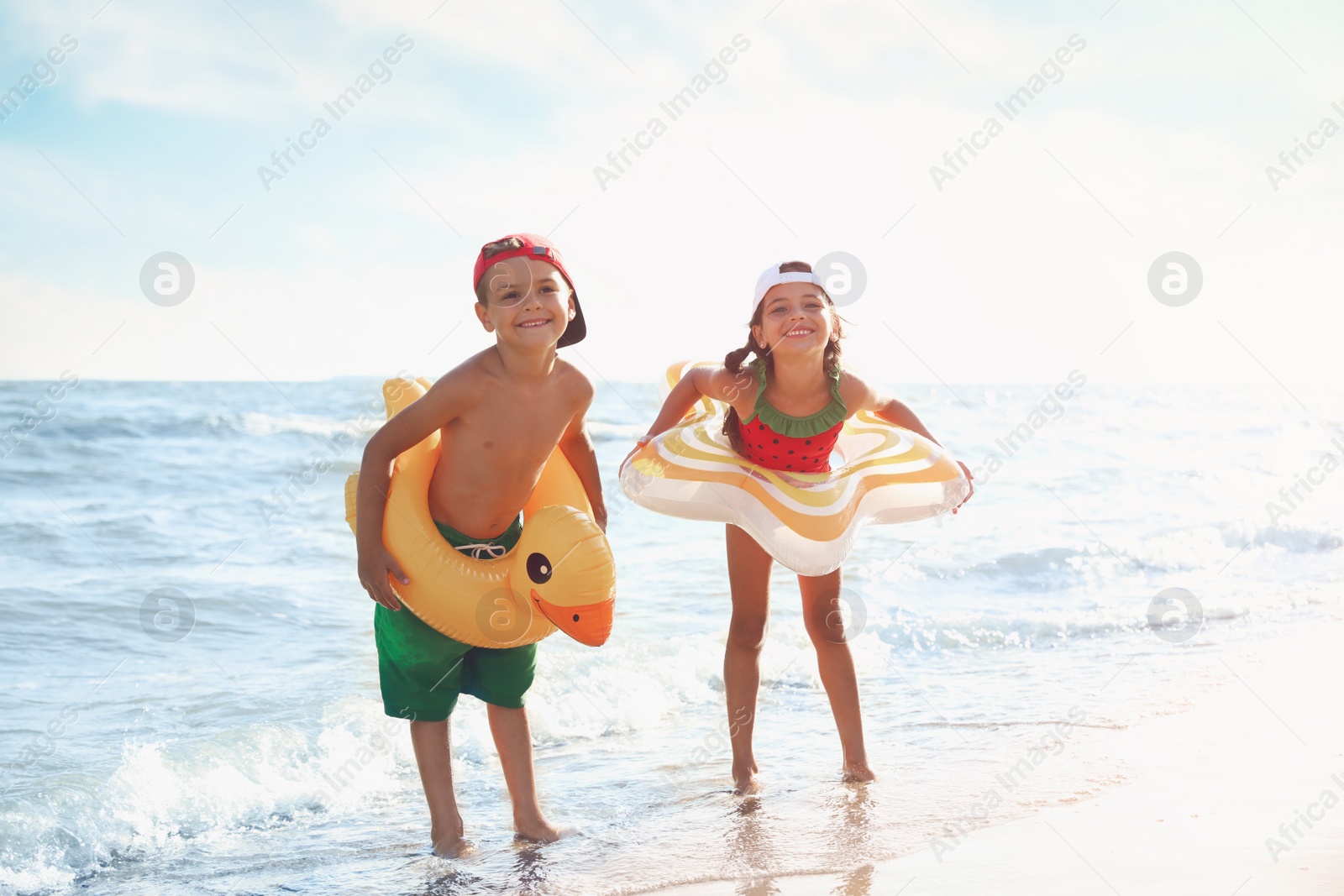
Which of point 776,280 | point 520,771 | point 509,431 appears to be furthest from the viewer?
point 776,280

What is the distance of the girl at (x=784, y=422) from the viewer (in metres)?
3.50

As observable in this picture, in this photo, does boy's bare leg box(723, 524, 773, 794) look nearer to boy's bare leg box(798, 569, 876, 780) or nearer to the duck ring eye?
boy's bare leg box(798, 569, 876, 780)

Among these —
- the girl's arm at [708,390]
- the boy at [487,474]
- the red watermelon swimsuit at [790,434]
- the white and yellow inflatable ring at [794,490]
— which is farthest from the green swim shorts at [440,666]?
the red watermelon swimsuit at [790,434]

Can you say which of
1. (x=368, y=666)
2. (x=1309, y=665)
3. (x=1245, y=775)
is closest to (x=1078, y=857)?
(x=1245, y=775)

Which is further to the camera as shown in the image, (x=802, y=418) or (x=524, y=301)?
(x=802, y=418)

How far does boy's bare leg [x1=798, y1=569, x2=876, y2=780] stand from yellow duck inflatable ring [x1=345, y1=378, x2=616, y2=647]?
0.92 metres

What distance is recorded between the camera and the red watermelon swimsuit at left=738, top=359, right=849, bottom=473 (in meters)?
3.56

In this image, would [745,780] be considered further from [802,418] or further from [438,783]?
[802,418]

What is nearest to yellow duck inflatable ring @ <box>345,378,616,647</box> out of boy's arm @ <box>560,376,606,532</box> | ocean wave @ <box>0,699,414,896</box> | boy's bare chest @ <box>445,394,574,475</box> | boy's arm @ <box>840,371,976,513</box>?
boy's bare chest @ <box>445,394,574,475</box>

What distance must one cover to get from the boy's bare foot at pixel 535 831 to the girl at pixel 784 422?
74cm

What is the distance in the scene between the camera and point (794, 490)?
140 inches

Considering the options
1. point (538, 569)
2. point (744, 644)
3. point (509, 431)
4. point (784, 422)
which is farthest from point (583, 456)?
point (744, 644)

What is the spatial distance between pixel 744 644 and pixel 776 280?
1298mm

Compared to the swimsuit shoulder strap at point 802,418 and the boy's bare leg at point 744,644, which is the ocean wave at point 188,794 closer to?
the boy's bare leg at point 744,644
